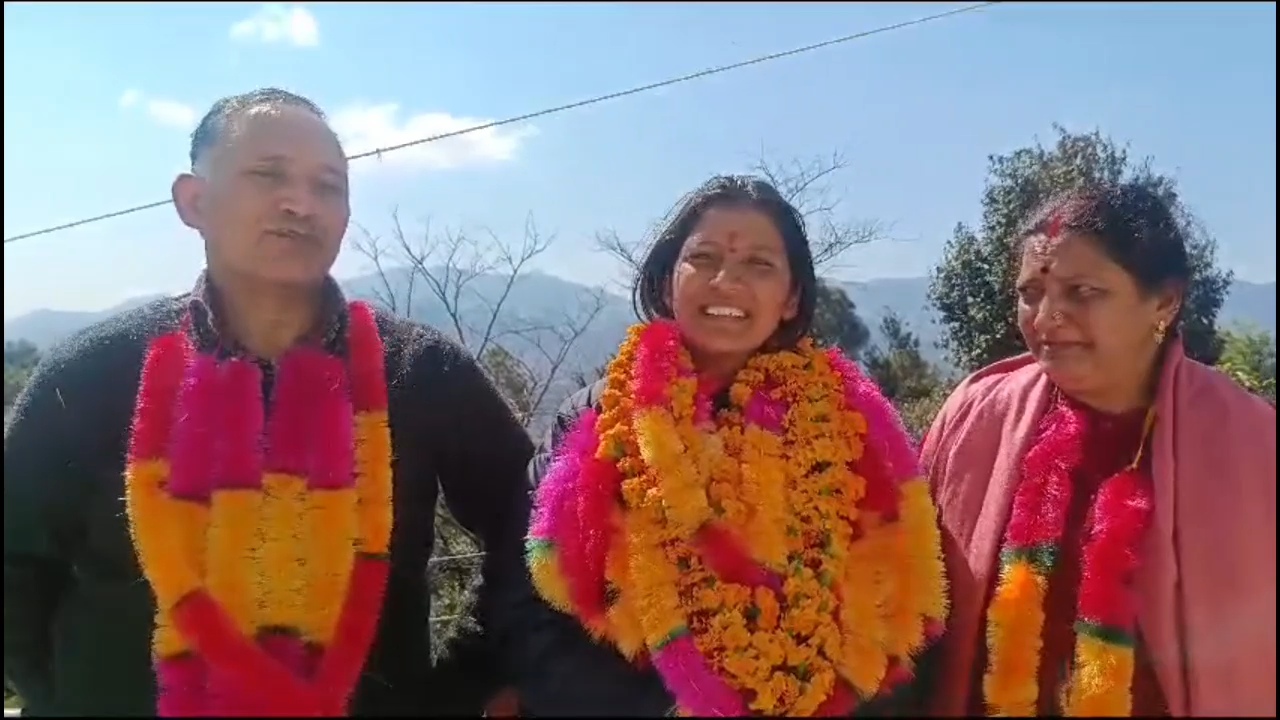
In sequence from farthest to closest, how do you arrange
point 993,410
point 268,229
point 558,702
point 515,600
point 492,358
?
1. point 492,358
2. point 993,410
3. point 515,600
4. point 268,229
5. point 558,702

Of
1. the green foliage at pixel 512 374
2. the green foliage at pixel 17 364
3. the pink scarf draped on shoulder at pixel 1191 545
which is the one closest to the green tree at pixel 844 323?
the green foliage at pixel 512 374

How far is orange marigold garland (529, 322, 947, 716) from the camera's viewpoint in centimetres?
188

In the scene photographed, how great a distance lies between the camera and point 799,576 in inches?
76.5

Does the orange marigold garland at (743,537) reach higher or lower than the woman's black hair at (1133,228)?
lower

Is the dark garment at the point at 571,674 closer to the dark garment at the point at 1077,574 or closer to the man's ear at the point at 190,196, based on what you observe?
the dark garment at the point at 1077,574

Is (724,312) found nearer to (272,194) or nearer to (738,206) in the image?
(738,206)

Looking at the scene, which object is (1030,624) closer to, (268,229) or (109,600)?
(268,229)

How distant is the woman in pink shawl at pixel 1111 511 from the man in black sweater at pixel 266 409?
3.23 feet

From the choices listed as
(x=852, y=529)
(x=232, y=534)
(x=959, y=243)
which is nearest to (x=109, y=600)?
(x=232, y=534)

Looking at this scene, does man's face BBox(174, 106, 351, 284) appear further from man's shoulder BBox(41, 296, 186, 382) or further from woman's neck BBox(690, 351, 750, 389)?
woman's neck BBox(690, 351, 750, 389)

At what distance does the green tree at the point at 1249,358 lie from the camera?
283 inches

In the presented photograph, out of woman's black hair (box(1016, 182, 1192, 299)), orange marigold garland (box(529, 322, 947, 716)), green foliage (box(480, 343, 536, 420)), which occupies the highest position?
green foliage (box(480, 343, 536, 420))

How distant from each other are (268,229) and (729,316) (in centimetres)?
90

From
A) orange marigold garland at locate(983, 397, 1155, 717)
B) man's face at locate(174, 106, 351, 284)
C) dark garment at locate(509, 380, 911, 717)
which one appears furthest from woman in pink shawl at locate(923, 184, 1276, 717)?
man's face at locate(174, 106, 351, 284)
